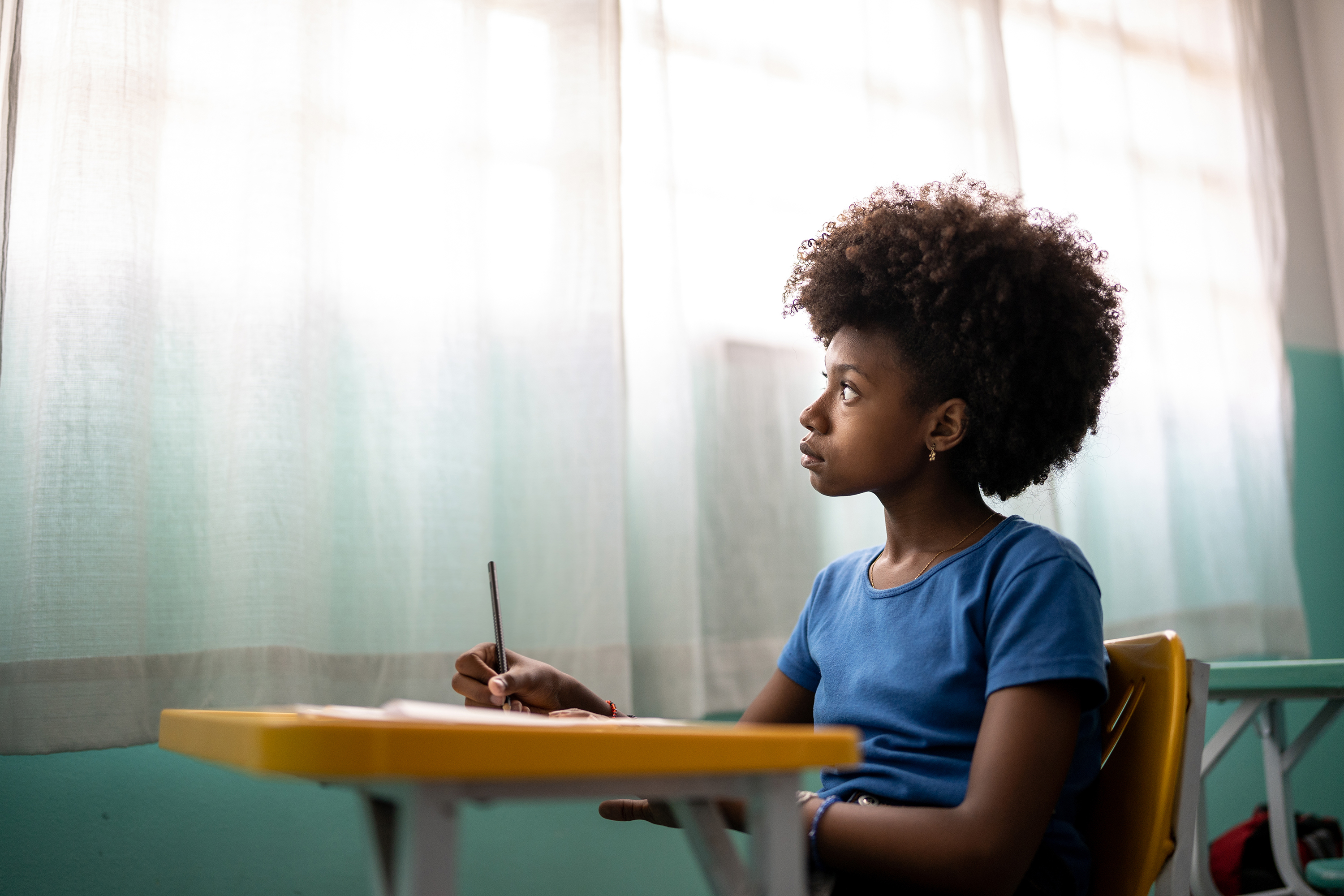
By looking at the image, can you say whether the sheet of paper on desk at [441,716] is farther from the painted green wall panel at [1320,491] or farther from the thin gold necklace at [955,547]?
the painted green wall panel at [1320,491]

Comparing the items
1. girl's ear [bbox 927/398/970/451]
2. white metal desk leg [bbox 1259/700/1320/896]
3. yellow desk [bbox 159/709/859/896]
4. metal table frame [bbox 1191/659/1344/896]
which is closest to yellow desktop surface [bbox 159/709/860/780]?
yellow desk [bbox 159/709/859/896]

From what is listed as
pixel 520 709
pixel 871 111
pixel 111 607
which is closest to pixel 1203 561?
pixel 871 111

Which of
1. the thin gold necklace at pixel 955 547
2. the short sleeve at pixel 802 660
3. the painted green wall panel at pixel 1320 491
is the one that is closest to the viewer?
the thin gold necklace at pixel 955 547

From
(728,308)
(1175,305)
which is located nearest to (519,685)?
(728,308)

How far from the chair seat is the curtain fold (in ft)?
1.70

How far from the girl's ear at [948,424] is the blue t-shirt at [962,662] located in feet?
0.34

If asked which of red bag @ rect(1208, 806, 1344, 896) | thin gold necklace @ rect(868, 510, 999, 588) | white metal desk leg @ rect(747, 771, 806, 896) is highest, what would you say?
thin gold necklace @ rect(868, 510, 999, 588)

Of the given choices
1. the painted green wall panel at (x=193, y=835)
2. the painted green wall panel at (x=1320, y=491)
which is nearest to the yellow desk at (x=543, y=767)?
the painted green wall panel at (x=193, y=835)

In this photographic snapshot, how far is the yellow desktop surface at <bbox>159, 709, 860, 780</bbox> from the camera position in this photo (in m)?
0.44

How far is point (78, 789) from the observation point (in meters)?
1.35

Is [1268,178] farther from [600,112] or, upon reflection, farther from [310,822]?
[310,822]

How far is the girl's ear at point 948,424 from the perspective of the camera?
108 cm

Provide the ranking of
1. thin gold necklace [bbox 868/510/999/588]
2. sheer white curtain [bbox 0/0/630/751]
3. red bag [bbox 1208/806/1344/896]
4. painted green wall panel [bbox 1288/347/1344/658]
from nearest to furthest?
1. thin gold necklace [bbox 868/510/999/588]
2. sheer white curtain [bbox 0/0/630/751]
3. red bag [bbox 1208/806/1344/896]
4. painted green wall panel [bbox 1288/347/1344/658]

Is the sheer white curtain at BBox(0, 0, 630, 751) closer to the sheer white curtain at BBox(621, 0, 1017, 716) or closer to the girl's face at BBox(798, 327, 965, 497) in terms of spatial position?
the sheer white curtain at BBox(621, 0, 1017, 716)
